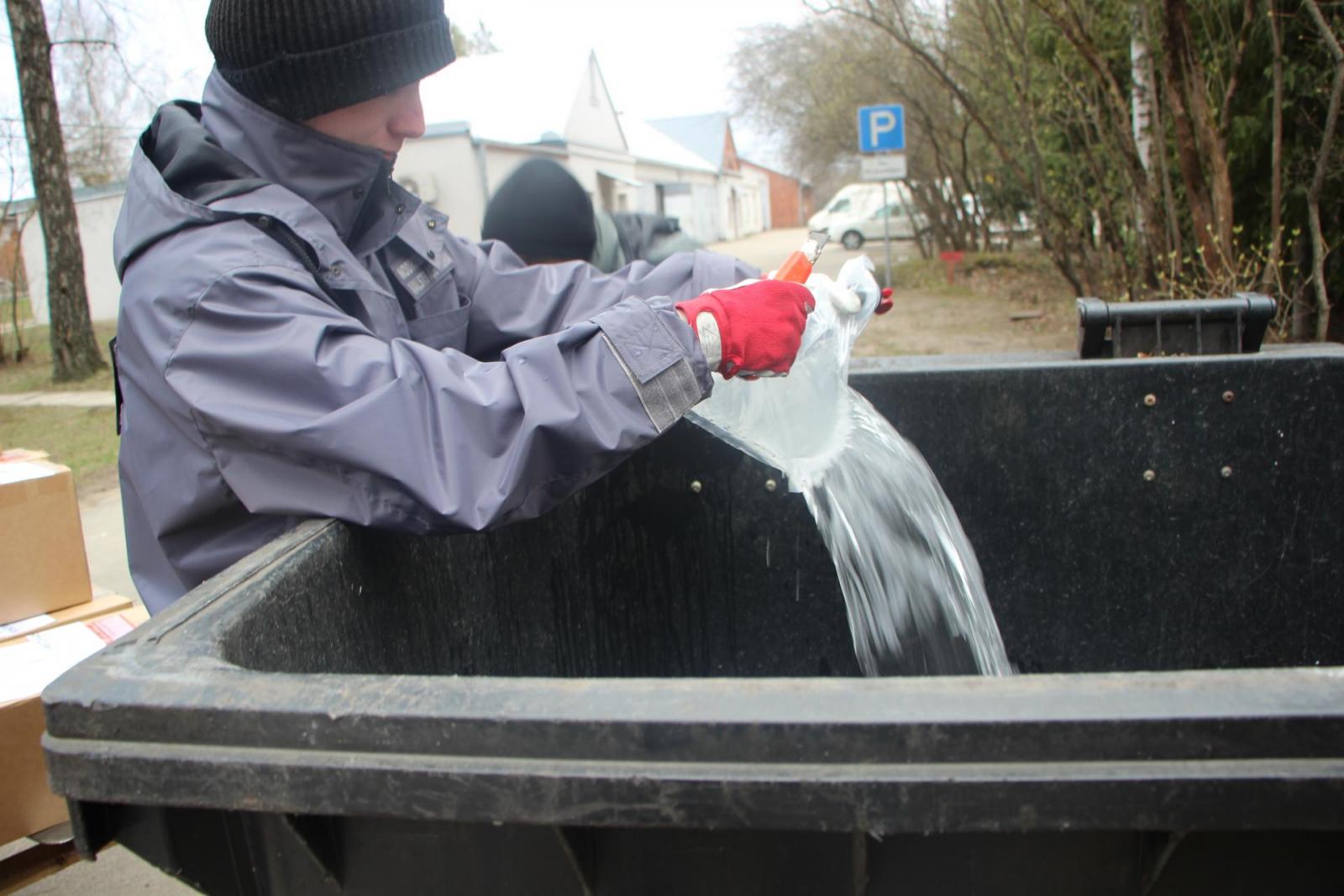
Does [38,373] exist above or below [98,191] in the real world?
below

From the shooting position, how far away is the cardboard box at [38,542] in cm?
241

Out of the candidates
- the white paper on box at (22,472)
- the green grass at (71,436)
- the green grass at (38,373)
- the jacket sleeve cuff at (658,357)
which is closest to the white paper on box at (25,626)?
the white paper on box at (22,472)

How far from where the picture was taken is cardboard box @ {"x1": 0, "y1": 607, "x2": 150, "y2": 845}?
212 cm

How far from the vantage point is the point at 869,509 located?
1862mm

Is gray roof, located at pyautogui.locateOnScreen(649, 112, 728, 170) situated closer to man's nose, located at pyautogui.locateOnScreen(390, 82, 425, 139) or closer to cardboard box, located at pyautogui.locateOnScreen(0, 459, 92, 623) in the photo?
cardboard box, located at pyautogui.locateOnScreen(0, 459, 92, 623)

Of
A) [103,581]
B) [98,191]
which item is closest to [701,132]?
[98,191]

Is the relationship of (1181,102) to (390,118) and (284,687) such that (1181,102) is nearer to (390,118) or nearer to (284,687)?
(390,118)

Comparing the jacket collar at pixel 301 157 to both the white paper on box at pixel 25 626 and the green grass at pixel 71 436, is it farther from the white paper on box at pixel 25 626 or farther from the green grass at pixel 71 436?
the green grass at pixel 71 436

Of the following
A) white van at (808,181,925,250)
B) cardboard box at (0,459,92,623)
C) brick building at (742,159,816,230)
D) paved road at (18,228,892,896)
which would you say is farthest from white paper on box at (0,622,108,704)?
brick building at (742,159,816,230)

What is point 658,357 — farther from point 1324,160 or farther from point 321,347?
point 1324,160

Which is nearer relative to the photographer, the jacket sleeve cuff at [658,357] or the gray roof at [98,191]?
the jacket sleeve cuff at [658,357]

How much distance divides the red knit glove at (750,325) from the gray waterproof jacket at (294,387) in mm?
109

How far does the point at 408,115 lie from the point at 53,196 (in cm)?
1149

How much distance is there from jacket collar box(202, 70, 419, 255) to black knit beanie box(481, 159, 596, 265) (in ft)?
7.05
